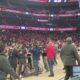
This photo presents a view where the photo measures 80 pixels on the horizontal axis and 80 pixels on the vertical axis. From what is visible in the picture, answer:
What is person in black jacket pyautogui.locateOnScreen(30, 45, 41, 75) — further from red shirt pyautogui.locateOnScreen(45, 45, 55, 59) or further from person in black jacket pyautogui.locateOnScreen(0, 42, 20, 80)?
person in black jacket pyautogui.locateOnScreen(0, 42, 20, 80)

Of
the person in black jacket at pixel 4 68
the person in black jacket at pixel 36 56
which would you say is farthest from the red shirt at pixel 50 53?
the person in black jacket at pixel 4 68

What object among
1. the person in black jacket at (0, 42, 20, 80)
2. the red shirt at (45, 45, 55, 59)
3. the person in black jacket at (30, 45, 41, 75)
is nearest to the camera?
the person in black jacket at (0, 42, 20, 80)

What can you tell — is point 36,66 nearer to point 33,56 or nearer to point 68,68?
point 33,56

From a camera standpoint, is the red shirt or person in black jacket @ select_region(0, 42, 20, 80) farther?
the red shirt

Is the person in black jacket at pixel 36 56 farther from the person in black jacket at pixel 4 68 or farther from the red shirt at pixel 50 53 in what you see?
the person in black jacket at pixel 4 68

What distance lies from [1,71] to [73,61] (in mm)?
5136

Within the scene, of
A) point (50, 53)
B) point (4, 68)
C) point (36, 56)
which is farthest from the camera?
point (36, 56)

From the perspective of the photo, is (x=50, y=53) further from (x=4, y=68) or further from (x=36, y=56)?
(x=4, y=68)

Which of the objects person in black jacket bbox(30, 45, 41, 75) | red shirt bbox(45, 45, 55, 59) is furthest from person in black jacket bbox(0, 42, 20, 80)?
person in black jacket bbox(30, 45, 41, 75)

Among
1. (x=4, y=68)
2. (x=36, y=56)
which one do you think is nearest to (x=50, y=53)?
(x=36, y=56)

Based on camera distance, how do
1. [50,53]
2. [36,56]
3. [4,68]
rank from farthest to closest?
[36,56], [50,53], [4,68]

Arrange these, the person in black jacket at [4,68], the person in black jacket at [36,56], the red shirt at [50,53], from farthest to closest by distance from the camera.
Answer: the person in black jacket at [36,56]
the red shirt at [50,53]
the person in black jacket at [4,68]

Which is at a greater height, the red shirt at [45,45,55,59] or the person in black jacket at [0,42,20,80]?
the person in black jacket at [0,42,20,80]

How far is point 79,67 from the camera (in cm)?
859
